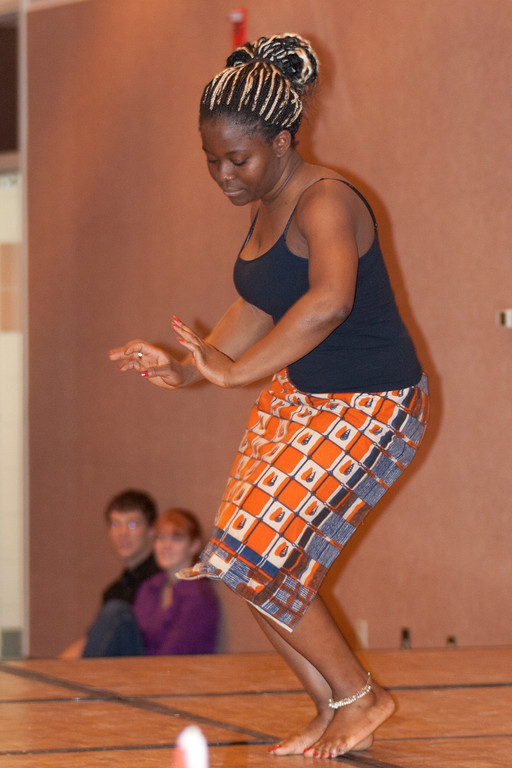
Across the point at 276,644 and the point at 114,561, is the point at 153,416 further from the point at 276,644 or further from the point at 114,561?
the point at 276,644

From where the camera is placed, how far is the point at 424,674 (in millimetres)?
2664

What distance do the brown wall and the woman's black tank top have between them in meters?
1.53

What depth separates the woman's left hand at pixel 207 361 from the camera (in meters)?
1.87

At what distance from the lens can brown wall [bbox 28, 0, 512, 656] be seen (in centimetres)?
352

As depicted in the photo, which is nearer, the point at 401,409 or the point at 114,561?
the point at 401,409

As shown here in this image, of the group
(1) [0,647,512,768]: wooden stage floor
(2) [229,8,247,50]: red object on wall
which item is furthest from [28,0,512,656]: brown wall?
(1) [0,647,512,768]: wooden stage floor

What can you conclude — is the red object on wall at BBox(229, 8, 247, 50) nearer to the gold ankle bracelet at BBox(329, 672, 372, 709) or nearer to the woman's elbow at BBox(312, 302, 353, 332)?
the woman's elbow at BBox(312, 302, 353, 332)

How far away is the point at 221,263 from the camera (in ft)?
14.6

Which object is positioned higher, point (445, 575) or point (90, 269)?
point (90, 269)

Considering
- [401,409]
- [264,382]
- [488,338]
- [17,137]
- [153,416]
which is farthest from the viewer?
[17,137]

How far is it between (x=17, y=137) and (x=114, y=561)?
2.06 m

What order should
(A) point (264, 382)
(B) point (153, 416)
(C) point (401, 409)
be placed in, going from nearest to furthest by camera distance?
(C) point (401, 409) → (A) point (264, 382) → (B) point (153, 416)

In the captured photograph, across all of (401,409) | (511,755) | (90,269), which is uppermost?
(90,269)

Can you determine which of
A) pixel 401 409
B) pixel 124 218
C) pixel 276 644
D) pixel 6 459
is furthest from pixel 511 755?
pixel 6 459
